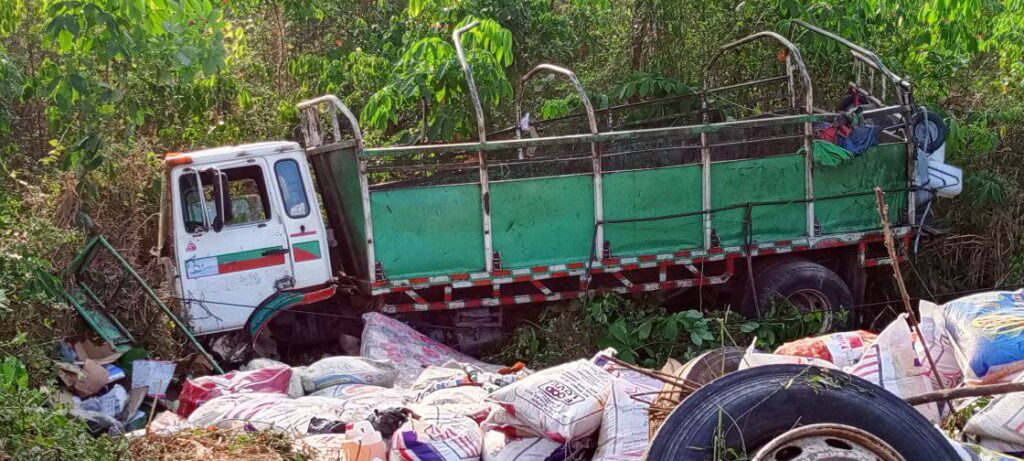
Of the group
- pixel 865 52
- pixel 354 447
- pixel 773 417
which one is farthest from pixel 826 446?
pixel 865 52

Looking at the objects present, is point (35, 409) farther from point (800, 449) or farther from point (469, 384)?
point (800, 449)

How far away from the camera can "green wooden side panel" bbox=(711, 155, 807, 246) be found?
7770mm

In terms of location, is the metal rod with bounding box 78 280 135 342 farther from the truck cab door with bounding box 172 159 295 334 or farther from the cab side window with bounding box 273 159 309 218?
the cab side window with bounding box 273 159 309 218

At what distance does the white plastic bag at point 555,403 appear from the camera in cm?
421

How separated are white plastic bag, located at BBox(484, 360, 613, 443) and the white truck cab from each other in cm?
307

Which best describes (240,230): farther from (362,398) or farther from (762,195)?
(762,195)

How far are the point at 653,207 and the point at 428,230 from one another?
1661 mm

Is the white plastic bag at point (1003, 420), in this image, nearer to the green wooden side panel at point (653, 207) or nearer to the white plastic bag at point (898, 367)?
the white plastic bag at point (898, 367)

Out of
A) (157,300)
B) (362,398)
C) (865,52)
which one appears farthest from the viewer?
(865,52)

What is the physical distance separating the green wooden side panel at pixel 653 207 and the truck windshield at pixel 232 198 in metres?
2.43

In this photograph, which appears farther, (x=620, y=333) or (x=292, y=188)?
(x=292, y=188)

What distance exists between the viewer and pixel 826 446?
3.06 m

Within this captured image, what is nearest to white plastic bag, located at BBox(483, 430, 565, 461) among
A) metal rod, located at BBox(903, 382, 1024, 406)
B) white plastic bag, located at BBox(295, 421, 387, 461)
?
white plastic bag, located at BBox(295, 421, 387, 461)

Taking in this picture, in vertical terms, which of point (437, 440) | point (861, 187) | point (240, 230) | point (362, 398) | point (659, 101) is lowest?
point (362, 398)
